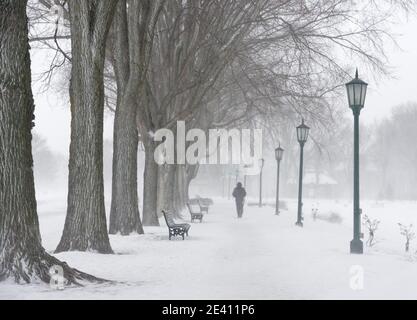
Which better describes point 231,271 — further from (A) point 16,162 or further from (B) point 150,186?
(B) point 150,186

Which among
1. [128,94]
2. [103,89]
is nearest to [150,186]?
[128,94]

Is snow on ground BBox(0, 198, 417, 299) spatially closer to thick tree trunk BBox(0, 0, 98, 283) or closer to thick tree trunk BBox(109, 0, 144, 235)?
thick tree trunk BBox(0, 0, 98, 283)

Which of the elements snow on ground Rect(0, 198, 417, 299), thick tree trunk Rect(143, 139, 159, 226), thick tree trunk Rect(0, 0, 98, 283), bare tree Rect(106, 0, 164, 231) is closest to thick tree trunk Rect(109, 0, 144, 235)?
bare tree Rect(106, 0, 164, 231)

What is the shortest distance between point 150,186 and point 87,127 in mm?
9565

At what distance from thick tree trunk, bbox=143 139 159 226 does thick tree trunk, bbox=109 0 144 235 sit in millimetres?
3956

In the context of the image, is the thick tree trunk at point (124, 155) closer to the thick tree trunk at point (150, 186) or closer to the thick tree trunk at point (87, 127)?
the thick tree trunk at point (150, 186)

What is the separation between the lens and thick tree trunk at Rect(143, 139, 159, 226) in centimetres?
2128

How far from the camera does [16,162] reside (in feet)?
27.4

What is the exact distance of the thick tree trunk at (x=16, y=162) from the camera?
26.6 ft

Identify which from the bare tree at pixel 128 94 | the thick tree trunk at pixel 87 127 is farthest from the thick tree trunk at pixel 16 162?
the bare tree at pixel 128 94
